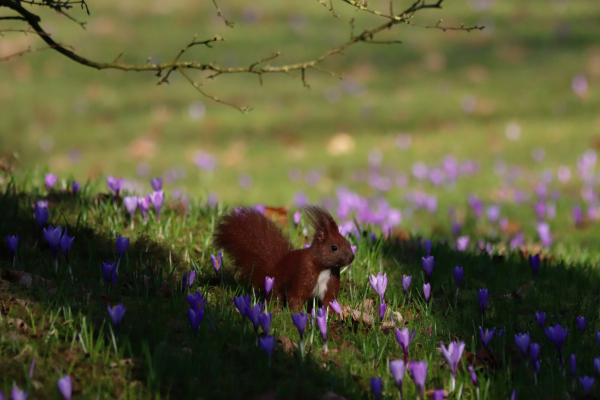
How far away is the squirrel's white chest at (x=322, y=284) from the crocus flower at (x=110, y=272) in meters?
1.18

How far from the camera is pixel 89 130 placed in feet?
52.1

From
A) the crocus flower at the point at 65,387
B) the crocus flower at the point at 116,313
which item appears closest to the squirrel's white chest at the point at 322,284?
the crocus flower at the point at 116,313

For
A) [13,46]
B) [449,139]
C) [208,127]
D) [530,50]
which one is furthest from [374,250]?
[13,46]

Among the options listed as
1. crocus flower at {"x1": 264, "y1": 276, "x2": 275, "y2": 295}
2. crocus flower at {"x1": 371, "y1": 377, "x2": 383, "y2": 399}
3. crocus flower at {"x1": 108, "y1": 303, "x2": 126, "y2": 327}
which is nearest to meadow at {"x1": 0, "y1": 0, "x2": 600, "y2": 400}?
crocus flower at {"x1": 371, "y1": 377, "x2": 383, "y2": 399}

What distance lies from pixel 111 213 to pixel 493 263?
10.7 ft

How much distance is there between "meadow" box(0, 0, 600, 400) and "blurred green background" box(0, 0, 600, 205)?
0.08m

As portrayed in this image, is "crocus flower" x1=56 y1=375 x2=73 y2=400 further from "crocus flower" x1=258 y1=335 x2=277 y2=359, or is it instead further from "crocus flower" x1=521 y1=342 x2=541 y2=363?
"crocus flower" x1=521 y1=342 x2=541 y2=363

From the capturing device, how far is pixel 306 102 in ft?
56.8

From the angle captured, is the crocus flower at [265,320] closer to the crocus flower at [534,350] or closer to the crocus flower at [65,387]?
the crocus flower at [65,387]

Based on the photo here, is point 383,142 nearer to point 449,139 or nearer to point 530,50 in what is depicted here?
point 449,139

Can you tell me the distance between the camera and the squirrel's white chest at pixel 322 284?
3.88m

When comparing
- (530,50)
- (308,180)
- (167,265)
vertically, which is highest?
(530,50)

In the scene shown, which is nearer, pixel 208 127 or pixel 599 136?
pixel 599 136

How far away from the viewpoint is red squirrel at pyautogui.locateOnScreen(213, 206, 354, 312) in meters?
3.82
